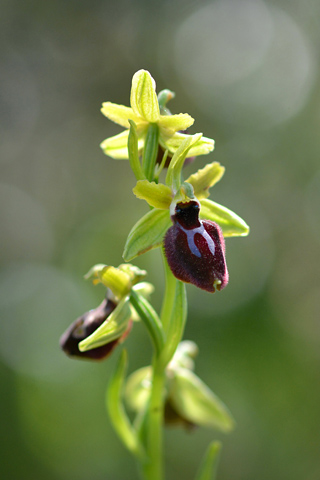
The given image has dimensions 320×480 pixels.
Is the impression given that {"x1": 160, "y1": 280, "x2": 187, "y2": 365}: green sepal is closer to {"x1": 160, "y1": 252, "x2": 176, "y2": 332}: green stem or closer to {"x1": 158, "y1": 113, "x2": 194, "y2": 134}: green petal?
{"x1": 160, "y1": 252, "x2": 176, "y2": 332}: green stem

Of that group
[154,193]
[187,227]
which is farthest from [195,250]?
[154,193]

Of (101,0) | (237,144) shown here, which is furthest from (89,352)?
(101,0)

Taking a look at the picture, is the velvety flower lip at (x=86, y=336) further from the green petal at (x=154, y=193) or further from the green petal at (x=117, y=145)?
the green petal at (x=117, y=145)

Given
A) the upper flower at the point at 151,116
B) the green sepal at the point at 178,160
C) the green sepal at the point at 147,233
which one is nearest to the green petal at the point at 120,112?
the upper flower at the point at 151,116

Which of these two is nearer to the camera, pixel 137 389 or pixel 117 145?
pixel 117 145

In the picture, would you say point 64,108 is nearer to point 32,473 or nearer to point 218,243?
point 32,473

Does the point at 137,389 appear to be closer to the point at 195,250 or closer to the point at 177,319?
the point at 177,319
